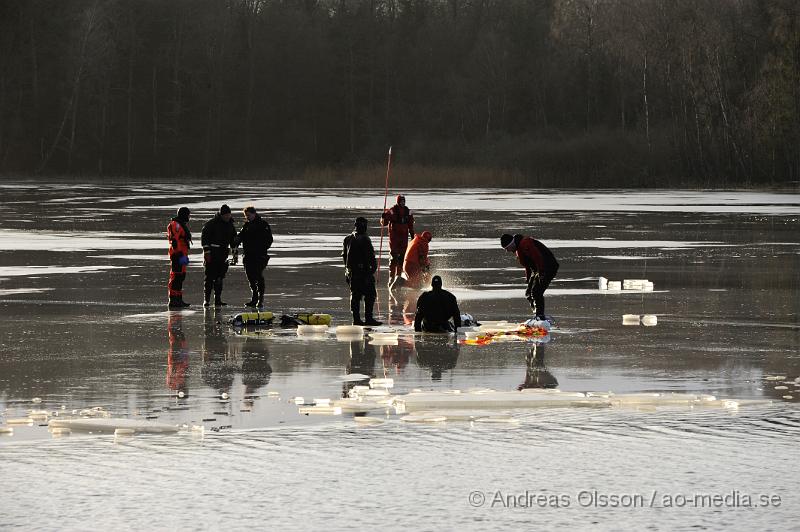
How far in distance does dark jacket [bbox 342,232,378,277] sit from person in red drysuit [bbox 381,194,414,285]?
18.0 ft

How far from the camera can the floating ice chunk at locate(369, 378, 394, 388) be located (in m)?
13.5

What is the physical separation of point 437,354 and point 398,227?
875 cm

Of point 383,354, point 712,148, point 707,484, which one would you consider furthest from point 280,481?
point 712,148

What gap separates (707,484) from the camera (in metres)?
9.46

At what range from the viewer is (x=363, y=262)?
60.8 feet

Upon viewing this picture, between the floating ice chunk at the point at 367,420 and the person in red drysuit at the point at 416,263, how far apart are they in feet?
37.0

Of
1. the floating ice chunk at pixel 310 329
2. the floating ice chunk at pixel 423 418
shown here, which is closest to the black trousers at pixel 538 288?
the floating ice chunk at pixel 310 329

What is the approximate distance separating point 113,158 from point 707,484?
326 feet

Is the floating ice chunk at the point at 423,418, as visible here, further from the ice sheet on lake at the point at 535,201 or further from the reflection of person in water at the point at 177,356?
the ice sheet on lake at the point at 535,201

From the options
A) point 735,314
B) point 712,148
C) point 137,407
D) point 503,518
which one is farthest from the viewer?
point 712,148

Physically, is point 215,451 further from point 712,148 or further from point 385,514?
point 712,148

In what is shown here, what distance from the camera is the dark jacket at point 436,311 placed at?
682 inches

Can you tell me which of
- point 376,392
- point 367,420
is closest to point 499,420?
point 367,420

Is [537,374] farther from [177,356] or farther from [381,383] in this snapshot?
[177,356]
